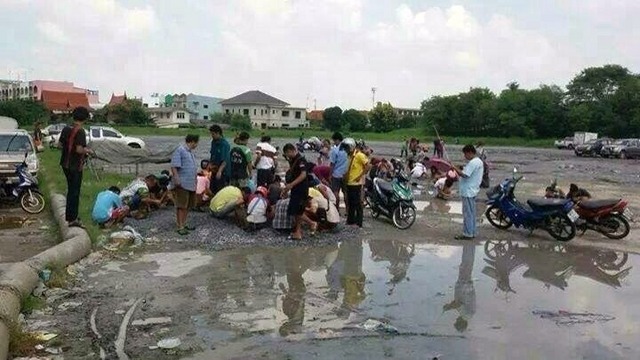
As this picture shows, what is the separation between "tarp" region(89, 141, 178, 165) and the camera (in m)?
17.8

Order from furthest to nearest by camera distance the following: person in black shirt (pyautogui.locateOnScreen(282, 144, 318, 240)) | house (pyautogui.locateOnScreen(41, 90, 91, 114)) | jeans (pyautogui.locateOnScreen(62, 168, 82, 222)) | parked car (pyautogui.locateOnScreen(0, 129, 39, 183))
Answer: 1. house (pyautogui.locateOnScreen(41, 90, 91, 114))
2. parked car (pyautogui.locateOnScreen(0, 129, 39, 183))
3. person in black shirt (pyautogui.locateOnScreen(282, 144, 318, 240))
4. jeans (pyautogui.locateOnScreen(62, 168, 82, 222))

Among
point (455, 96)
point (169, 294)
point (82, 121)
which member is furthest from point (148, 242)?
point (455, 96)

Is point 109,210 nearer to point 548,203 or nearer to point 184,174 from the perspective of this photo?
point 184,174

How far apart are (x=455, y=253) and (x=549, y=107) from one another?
67.8 m

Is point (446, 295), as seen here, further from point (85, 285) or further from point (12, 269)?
point (12, 269)

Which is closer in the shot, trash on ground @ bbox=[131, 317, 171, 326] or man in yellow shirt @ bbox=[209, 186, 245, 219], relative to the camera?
trash on ground @ bbox=[131, 317, 171, 326]

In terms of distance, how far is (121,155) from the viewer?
1798 cm

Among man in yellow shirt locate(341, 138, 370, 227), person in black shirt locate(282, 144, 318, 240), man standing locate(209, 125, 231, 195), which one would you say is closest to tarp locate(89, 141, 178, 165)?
man standing locate(209, 125, 231, 195)

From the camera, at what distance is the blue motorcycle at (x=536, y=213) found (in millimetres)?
10164

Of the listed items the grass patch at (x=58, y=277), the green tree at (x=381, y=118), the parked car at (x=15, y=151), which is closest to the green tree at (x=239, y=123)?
the green tree at (x=381, y=118)

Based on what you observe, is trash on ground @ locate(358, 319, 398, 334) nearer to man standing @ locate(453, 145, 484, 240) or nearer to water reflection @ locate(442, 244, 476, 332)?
water reflection @ locate(442, 244, 476, 332)

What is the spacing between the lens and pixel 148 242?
30.5 feet

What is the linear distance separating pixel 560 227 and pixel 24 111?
218 ft

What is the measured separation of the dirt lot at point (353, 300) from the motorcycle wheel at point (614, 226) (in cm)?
27
